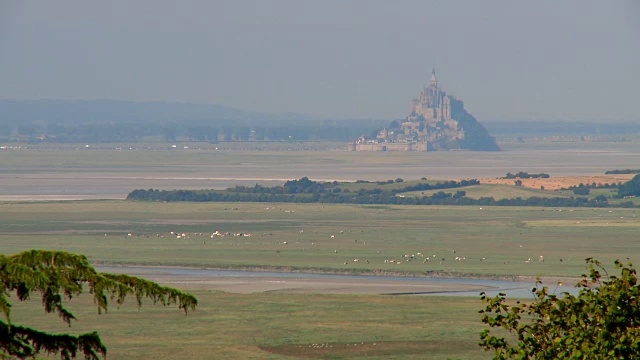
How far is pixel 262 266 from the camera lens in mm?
57906

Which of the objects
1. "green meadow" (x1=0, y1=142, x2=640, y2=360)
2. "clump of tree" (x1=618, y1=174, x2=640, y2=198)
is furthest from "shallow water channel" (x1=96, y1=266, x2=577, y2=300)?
"clump of tree" (x1=618, y1=174, x2=640, y2=198)

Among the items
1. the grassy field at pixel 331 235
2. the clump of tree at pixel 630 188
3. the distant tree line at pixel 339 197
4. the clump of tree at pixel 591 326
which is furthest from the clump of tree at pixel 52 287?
the clump of tree at pixel 630 188

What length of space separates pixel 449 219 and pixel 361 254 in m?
25.7

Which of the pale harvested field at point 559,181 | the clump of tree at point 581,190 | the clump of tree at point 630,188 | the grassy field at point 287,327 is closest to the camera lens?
the grassy field at point 287,327

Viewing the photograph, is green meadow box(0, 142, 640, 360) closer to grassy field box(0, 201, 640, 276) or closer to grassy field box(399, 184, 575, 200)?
grassy field box(0, 201, 640, 276)

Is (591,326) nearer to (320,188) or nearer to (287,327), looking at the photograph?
(287,327)

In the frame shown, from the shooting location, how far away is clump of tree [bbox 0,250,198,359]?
32.1 feet

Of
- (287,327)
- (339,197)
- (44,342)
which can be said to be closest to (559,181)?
(339,197)

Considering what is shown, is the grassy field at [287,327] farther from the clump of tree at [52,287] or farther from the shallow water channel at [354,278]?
the clump of tree at [52,287]

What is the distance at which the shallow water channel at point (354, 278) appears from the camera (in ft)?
160

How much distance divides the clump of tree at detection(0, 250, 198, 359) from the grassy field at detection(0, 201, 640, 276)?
45492mm

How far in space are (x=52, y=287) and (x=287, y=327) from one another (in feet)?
92.8

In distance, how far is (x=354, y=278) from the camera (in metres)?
53.8

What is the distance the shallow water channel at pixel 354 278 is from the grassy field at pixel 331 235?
173cm
